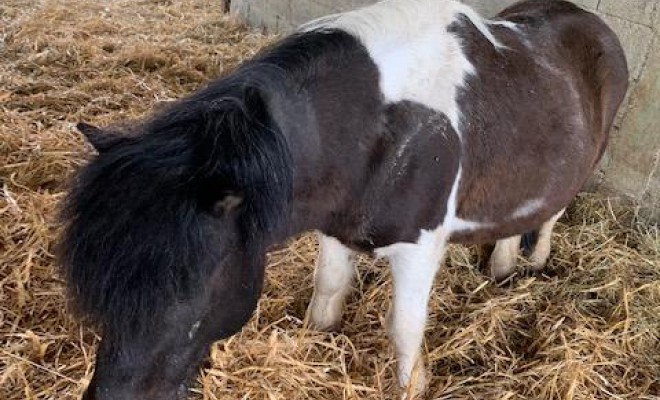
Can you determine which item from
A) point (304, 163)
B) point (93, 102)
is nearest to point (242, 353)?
point (304, 163)

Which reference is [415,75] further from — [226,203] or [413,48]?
[226,203]

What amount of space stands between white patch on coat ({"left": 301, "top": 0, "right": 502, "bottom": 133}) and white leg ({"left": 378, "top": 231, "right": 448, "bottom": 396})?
41 centimetres

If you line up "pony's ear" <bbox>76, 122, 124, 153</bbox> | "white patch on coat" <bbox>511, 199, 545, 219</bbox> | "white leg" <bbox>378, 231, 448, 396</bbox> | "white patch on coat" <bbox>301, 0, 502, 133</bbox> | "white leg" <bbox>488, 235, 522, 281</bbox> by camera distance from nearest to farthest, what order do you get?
"pony's ear" <bbox>76, 122, 124, 153</bbox>
"white patch on coat" <bbox>301, 0, 502, 133</bbox>
"white leg" <bbox>378, 231, 448, 396</bbox>
"white patch on coat" <bbox>511, 199, 545, 219</bbox>
"white leg" <bbox>488, 235, 522, 281</bbox>

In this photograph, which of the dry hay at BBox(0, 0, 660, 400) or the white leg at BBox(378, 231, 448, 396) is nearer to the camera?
the white leg at BBox(378, 231, 448, 396)

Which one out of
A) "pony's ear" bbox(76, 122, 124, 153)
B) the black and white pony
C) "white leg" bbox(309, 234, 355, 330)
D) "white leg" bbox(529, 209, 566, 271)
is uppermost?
"pony's ear" bbox(76, 122, 124, 153)

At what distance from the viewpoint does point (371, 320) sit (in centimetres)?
259

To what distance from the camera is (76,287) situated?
1364 mm

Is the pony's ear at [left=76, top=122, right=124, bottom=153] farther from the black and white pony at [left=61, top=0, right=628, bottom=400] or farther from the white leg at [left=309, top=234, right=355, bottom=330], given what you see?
the white leg at [left=309, top=234, right=355, bottom=330]

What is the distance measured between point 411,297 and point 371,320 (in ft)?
1.60

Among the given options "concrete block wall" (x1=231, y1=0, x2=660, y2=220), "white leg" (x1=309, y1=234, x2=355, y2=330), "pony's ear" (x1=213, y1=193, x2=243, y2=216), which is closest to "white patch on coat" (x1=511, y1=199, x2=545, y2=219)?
"white leg" (x1=309, y1=234, x2=355, y2=330)

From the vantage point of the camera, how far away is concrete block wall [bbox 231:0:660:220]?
309 centimetres

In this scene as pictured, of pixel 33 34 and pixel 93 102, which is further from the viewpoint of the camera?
pixel 33 34

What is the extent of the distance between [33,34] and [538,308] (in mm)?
4226

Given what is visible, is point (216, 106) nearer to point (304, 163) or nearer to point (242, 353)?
point (304, 163)
